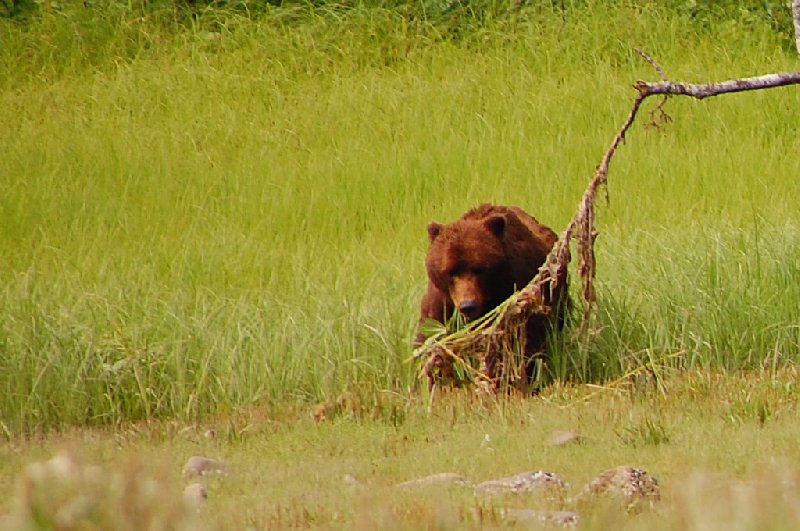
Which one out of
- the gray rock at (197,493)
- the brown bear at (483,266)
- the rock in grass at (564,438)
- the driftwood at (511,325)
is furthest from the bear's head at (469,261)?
the gray rock at (197,493)

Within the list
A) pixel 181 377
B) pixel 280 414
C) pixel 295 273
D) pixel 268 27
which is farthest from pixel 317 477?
pixel 268 27

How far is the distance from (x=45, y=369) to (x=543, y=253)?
2418 millimetres

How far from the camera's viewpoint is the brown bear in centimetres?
702

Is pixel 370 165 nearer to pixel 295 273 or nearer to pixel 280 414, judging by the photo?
pixel 295 273

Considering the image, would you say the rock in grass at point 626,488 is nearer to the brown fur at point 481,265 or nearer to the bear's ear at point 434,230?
the brown fur at point 481,265

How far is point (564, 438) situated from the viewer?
5914 millimetres

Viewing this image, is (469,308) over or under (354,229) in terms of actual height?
over

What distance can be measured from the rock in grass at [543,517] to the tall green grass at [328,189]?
2841mm

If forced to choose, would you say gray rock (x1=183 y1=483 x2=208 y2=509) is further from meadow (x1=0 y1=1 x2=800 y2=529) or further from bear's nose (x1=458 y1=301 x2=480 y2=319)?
bear's nose (x1=458 y1=301 x2=480 y2=319)

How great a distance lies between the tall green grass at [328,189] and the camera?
7586 millimetres

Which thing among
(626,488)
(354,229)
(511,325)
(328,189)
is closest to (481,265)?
(511,325)

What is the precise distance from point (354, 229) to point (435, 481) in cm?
586

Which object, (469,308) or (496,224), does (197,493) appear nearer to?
(469,308)

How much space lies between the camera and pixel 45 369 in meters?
7.22
